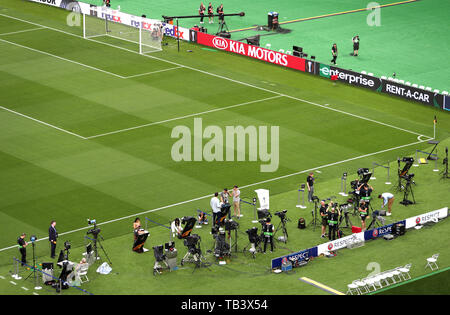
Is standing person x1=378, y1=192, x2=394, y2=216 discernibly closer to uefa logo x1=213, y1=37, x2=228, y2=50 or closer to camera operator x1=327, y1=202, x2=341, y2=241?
camera operator x1=327, y1=202, x2=341, y2=241

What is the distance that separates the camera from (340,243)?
47500 millimetres

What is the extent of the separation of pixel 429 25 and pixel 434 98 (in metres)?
27.1

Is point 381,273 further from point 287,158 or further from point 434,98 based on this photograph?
point 434,98

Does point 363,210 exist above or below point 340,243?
above

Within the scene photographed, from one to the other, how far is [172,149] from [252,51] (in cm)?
2395

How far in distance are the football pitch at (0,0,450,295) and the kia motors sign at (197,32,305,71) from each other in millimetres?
959

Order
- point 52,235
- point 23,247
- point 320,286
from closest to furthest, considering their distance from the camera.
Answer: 1. point 320,286
2. point 23,247
3. point 52,235

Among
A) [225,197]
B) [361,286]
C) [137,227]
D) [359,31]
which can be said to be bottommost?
[361,286]

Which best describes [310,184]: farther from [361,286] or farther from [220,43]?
[220,43]

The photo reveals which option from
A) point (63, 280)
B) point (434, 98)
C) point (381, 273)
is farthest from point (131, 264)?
point (434, 98)

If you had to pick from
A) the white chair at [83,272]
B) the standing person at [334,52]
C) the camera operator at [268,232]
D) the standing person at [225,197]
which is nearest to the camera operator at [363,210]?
the camera operator at [268,232]

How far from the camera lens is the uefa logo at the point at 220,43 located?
85625mm

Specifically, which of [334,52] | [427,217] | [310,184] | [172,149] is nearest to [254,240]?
[310,184]

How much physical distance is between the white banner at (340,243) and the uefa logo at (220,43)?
41.0m
